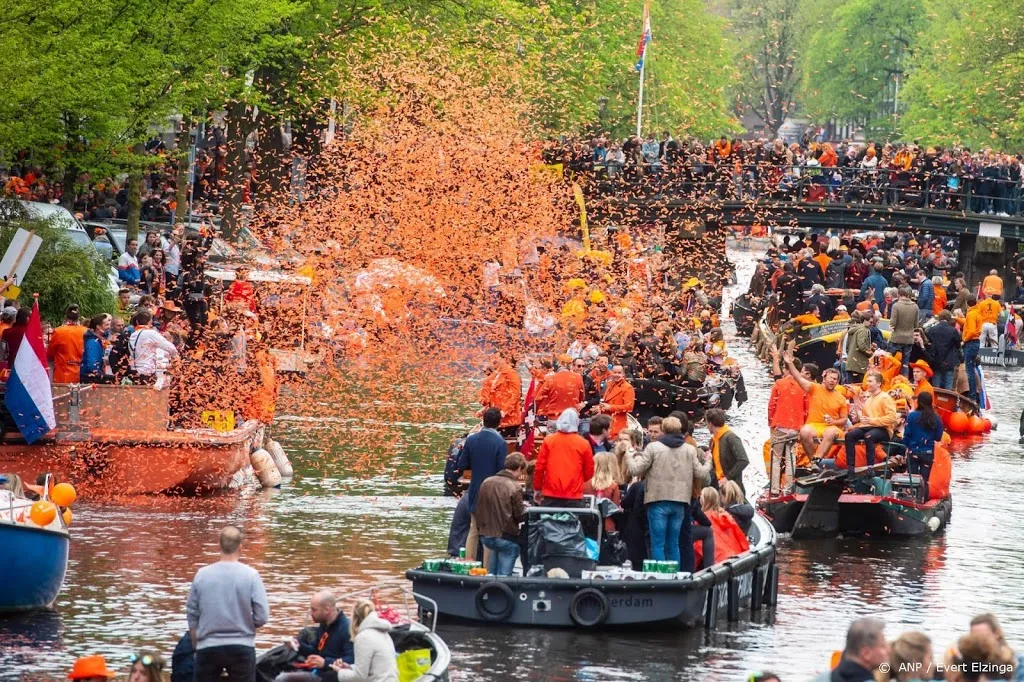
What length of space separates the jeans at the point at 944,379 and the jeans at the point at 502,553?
18.3 m

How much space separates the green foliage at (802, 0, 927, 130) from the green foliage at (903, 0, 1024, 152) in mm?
16608

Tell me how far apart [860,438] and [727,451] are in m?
3.20

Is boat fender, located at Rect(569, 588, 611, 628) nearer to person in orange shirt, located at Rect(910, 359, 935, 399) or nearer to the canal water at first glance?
the canal water

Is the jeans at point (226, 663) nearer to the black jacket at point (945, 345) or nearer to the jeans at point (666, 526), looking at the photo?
the jeans at point (666, 526)

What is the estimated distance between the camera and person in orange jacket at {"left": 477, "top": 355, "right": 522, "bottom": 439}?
27141 millimetres

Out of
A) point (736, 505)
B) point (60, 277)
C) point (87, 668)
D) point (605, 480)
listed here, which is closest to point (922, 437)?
point (736, 505)

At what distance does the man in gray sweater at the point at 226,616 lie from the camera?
14.9 metres

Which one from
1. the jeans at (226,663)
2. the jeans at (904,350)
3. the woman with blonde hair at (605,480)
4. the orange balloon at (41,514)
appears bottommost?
the jeans at (226,663)

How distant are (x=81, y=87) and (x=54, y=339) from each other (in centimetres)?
1058

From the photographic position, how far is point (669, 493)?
20.3 metres

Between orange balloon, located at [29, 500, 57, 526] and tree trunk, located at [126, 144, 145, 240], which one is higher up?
tree trunk, located at [126, 144, 145, 240]

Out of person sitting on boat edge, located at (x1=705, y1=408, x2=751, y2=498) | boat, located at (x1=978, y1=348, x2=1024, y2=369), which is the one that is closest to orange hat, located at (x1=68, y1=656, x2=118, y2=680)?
person sitting on boat edge, located at (x1=705, y1=408, x2=751, y2=498)

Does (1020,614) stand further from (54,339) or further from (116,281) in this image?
(116,281)

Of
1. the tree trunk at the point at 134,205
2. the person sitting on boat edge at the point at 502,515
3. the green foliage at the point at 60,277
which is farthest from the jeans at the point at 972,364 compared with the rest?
the person sitting on boat edge at the point at 502,515
